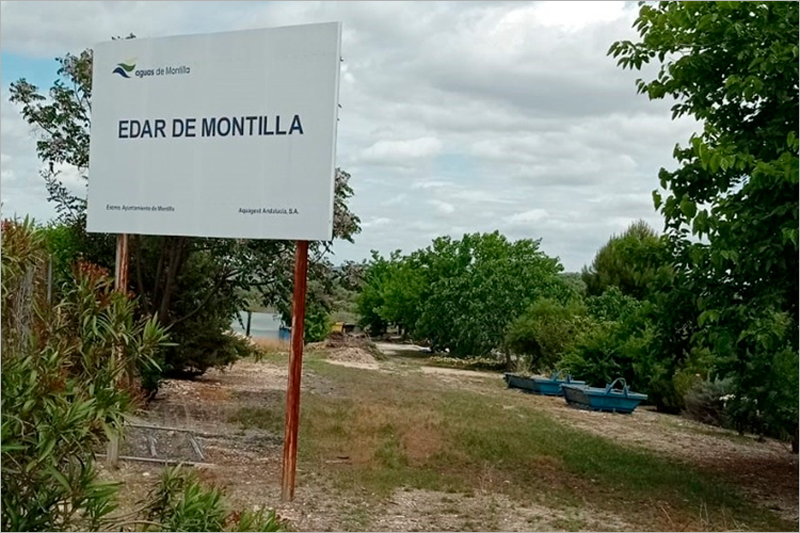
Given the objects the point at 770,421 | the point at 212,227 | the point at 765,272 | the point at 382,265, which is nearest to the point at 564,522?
the point at 765,272

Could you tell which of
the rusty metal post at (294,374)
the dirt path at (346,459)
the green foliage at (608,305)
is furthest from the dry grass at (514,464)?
the green foliage at (608,305)

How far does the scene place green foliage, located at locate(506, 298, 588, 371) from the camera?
86.7 feet

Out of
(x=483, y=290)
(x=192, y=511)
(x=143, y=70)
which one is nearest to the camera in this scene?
(x=192, y=511)

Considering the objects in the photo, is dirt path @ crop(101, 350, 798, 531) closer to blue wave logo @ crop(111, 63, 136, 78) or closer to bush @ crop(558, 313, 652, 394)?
bush @ crop(558, 313, 652, 394)

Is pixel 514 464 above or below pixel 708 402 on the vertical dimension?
below

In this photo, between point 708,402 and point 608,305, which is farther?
point 608,305

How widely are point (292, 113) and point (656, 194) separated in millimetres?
3342

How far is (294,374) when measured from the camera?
8930 millimetres

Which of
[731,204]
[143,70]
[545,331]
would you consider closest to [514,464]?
[731,204]

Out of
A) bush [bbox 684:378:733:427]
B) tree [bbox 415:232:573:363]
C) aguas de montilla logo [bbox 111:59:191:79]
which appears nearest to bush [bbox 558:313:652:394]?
bush [bbox 684:378:733:427]

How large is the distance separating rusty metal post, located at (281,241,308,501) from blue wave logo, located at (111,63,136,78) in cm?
247

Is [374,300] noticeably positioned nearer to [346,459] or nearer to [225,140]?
[346,459]

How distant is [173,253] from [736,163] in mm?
9147

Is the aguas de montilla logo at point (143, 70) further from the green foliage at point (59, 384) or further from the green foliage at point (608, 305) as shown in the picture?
the green foliage at point (608, 305)
